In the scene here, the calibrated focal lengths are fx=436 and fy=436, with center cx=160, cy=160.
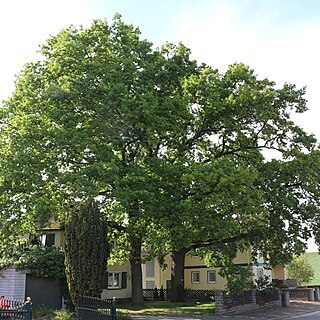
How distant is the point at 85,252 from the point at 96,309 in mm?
2768

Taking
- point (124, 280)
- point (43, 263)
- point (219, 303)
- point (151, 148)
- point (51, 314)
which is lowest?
point (51, 314)

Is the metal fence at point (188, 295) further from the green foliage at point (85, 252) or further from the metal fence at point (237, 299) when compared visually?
the green foliage at point (85, 252)

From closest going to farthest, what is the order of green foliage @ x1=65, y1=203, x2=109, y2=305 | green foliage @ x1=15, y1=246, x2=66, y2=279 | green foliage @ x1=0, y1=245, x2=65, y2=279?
green foliage @ x1=65, y1=203, x2=109, y2=305 → green foliage @ x1=0, y1=245, x2=65, y2=279 → green foliage @ x1=15, y1=246, x2=66, y2=279

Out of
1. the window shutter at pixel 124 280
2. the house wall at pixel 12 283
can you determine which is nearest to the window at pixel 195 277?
the window shutter at pixel 124 280

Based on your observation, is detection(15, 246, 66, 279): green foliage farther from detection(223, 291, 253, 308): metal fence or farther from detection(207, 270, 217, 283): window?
detection(207, 270, 217, 283): window

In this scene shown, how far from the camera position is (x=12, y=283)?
24859 mm

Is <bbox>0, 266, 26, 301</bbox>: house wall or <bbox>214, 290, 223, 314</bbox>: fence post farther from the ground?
<bbox>0, 266, 26, 301</bbox>: house wall

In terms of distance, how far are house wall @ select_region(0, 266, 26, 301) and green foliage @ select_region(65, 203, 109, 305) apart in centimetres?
664

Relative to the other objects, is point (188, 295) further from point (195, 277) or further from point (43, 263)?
point (43, 263)

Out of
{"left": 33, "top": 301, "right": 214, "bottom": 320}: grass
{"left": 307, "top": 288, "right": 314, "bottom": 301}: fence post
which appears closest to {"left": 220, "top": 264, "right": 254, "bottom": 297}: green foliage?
{"left": 33, "top": 301, "right": 214, "bottom": 320}: grass

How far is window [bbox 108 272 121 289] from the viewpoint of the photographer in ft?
121

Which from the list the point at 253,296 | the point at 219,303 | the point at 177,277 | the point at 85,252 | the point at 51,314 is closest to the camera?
the point at 85,252

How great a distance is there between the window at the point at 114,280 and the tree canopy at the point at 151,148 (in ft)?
25.9

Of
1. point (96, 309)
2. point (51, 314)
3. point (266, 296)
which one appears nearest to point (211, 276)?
point (266, 296)
